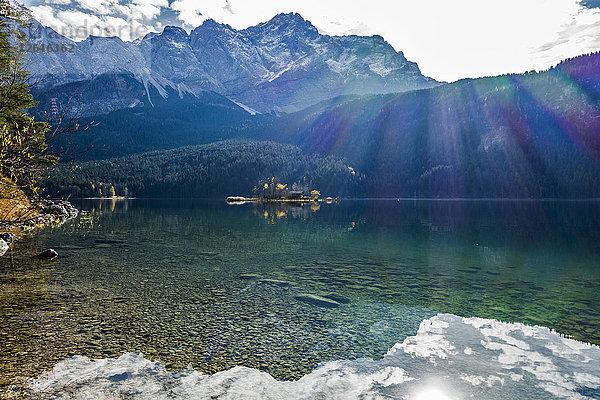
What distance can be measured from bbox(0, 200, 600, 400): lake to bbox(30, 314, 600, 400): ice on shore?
50mm

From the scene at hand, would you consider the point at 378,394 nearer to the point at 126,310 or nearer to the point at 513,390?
the point at 513,390

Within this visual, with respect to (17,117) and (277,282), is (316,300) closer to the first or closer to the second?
(277,282)

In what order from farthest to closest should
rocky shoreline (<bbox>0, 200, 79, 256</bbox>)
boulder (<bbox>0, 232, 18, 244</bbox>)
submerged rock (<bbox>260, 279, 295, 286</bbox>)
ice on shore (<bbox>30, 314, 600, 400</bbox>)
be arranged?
1. boulder (<bbox>0, 232, 18, 244</bbox>)
2. rocky shoreline (<bbox>0, 200, 79, 256</bbox>)
3. submerged rock (<bbox>260, 279, 295, 286</bbox>)
4. ice on shore (<bbox>30, 314, 600, 400</bbox>)

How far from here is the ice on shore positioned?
9406mm

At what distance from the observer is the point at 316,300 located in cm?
1795

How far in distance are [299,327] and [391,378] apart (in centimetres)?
463

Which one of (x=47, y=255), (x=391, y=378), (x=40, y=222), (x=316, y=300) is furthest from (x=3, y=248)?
(x=391, y=378)

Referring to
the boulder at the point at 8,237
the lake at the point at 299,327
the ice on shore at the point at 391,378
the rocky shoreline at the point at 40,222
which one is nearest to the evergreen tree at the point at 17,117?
the rocky shoreline at the point at 40,222

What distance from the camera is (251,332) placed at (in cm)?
1354

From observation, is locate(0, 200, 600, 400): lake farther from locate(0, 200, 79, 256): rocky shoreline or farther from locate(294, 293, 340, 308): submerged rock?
locate(0, 200, 79, 256): rocky shoreline

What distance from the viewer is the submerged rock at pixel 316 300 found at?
17.3 m

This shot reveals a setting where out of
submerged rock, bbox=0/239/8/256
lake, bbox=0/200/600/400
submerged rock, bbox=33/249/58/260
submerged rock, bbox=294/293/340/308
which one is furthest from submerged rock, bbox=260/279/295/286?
submerged rock, bbox=0/239/8/256

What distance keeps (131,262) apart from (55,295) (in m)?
9.25

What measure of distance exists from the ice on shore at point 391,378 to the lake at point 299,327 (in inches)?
2.0
